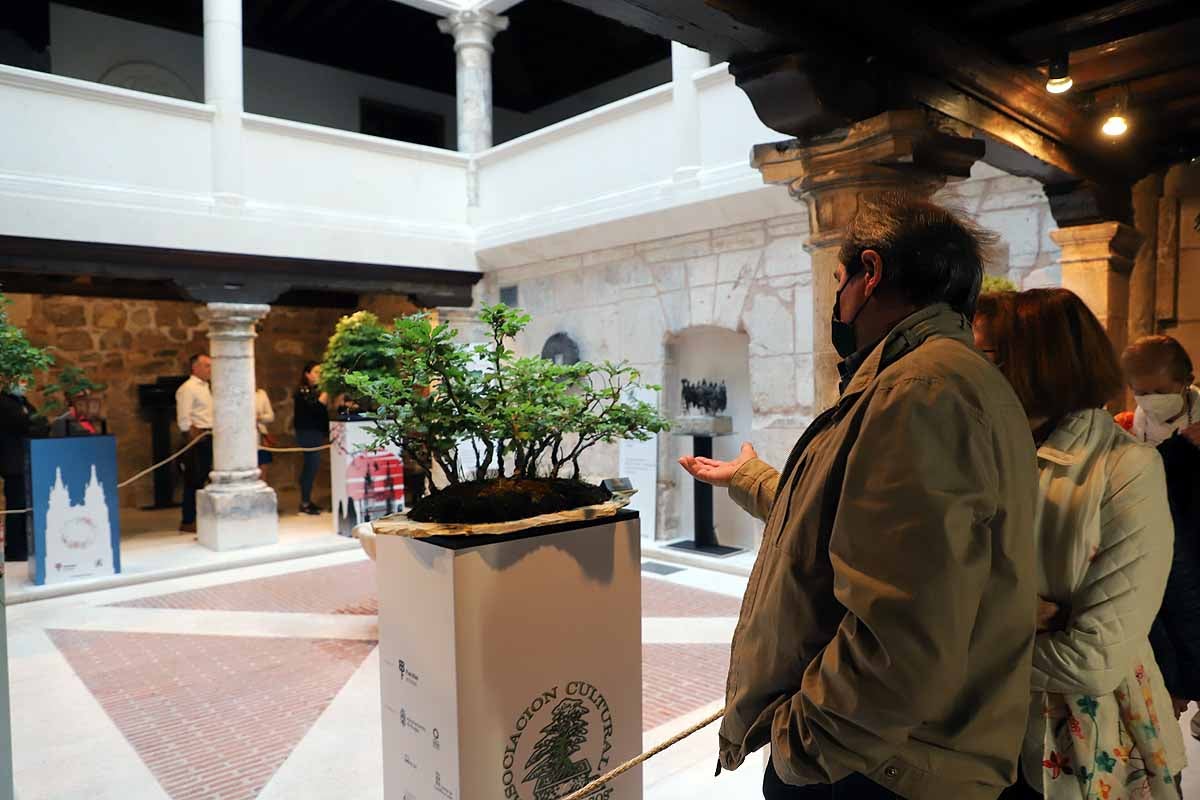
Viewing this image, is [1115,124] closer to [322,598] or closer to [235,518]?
[322,598]

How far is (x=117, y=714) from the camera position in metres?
3.33

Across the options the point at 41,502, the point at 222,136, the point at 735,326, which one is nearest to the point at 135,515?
the point at 41,502

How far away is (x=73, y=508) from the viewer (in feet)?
17.6

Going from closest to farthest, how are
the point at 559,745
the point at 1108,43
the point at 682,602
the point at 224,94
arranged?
the point at 559,745, the point at 1108,43, the point at 682,602, the point at 224,94

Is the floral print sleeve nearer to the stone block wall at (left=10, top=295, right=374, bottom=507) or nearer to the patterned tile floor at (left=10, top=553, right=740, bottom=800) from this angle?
the patterned tile floor at (left=10, top=553, right=740, bottom=800)

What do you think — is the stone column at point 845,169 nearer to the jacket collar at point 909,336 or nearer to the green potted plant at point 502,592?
the green potted plant at point 502,592

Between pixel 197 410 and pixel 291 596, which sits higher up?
pixel 197 410

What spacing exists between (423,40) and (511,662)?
9.16 meters

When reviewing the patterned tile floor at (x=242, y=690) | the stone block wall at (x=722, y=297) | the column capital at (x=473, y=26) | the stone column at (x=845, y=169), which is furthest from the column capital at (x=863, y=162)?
the column capital at (x=473, y=26)

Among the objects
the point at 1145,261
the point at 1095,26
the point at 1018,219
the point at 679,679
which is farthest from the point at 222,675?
the point at 1145,261

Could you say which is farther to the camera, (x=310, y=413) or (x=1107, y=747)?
(x=310, y=413)

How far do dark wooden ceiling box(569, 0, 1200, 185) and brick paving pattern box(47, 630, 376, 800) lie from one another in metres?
2.69

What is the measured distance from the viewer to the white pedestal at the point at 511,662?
1867 millimetres

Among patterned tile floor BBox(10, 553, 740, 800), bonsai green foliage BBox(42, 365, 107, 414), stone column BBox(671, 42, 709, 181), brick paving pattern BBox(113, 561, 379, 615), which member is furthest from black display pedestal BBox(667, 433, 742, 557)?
bonsai green foliage BBox(42, 365, 107, 414)
